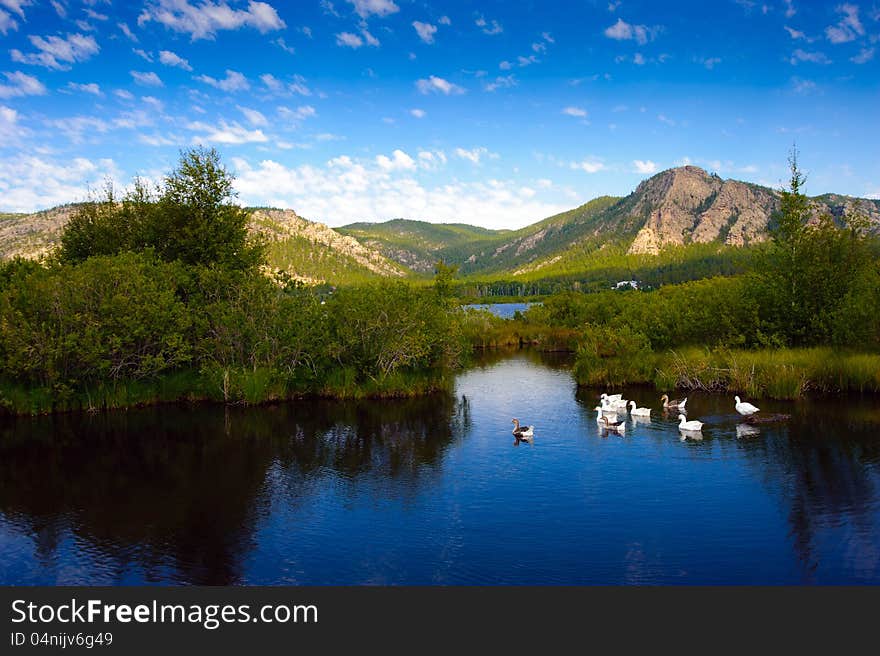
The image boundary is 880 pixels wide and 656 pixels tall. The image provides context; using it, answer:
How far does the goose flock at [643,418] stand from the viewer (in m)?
27.9

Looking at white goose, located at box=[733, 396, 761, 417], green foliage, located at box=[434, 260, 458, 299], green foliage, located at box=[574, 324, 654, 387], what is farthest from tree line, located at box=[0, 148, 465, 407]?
white goose, located at box=[733, 396, 761, 417]

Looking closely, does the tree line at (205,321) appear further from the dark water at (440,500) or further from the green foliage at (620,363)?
the green foliage at (620,363)

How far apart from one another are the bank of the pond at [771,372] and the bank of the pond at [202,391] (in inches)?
629

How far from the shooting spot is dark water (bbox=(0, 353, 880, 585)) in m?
15.4

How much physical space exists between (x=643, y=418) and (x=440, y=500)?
15.1 m

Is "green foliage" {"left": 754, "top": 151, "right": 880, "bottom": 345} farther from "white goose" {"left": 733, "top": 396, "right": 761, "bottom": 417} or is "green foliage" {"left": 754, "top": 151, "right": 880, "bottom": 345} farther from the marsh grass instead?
"white goose" {"left": 733, "top": 396, "right": 761, "bottom": 417}

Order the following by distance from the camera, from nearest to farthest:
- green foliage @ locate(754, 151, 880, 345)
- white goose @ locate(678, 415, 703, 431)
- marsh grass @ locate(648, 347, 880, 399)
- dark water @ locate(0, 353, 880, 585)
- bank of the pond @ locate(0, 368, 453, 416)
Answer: dark water @ locate(0, 353, 880, 585) → white goose @ locate(678, 415, 703, 431) → bank of the pond @ locate(0, 368, 453, 416) → marsh grass @ locate(648, 347, 880, 399) → green foliage @ locate(754, 151, 880, 345)

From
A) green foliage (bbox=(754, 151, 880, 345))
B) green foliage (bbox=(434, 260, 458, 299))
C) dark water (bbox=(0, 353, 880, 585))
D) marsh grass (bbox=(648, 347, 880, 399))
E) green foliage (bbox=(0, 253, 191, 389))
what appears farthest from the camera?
green foliage (bbox=(434, 260, 458, 299))

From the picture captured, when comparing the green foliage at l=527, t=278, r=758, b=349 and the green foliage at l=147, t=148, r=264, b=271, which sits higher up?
the green foliage at l=147, t=148, r=264, b=271

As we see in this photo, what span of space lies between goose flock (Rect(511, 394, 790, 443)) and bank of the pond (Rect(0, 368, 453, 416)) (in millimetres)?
11226

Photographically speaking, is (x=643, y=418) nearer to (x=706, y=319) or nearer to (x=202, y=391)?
(x=706, y=319)

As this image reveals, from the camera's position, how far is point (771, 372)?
114 feet

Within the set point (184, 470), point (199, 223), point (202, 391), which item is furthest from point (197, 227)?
point (184, 470)

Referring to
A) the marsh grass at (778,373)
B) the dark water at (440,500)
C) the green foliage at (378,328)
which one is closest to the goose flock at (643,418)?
the dark water at (440,500)
